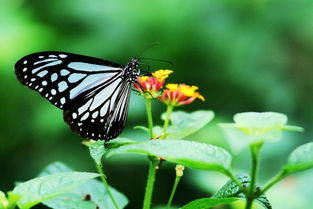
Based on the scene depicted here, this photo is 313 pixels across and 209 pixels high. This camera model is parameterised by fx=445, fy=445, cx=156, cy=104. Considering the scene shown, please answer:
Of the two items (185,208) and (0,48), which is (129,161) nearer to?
(0,48)

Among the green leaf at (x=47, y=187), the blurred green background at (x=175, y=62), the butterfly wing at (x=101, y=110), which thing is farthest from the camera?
the blurred green background at (x=175, y=62)

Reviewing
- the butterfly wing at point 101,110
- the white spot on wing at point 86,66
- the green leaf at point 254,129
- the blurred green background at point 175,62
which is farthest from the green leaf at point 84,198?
the blurred green background at point 175,62

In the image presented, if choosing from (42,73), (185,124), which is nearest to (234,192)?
(185,124)

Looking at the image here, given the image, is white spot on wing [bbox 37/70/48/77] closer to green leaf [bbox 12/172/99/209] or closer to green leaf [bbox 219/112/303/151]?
green leaf [bbox 12/172/99/209]

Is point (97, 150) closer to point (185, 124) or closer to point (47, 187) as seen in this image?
point (47, 187)

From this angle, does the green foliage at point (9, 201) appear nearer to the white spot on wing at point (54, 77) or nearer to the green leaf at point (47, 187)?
the green leaf at point (47, 187)

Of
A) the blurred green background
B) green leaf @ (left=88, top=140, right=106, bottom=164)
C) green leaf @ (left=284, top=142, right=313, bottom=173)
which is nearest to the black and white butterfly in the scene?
green leaf @ (left=88, top=140, right=106, bottom=164)

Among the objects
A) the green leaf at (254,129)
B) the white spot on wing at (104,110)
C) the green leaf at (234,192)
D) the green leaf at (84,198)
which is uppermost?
the green leaf at (254,129)
